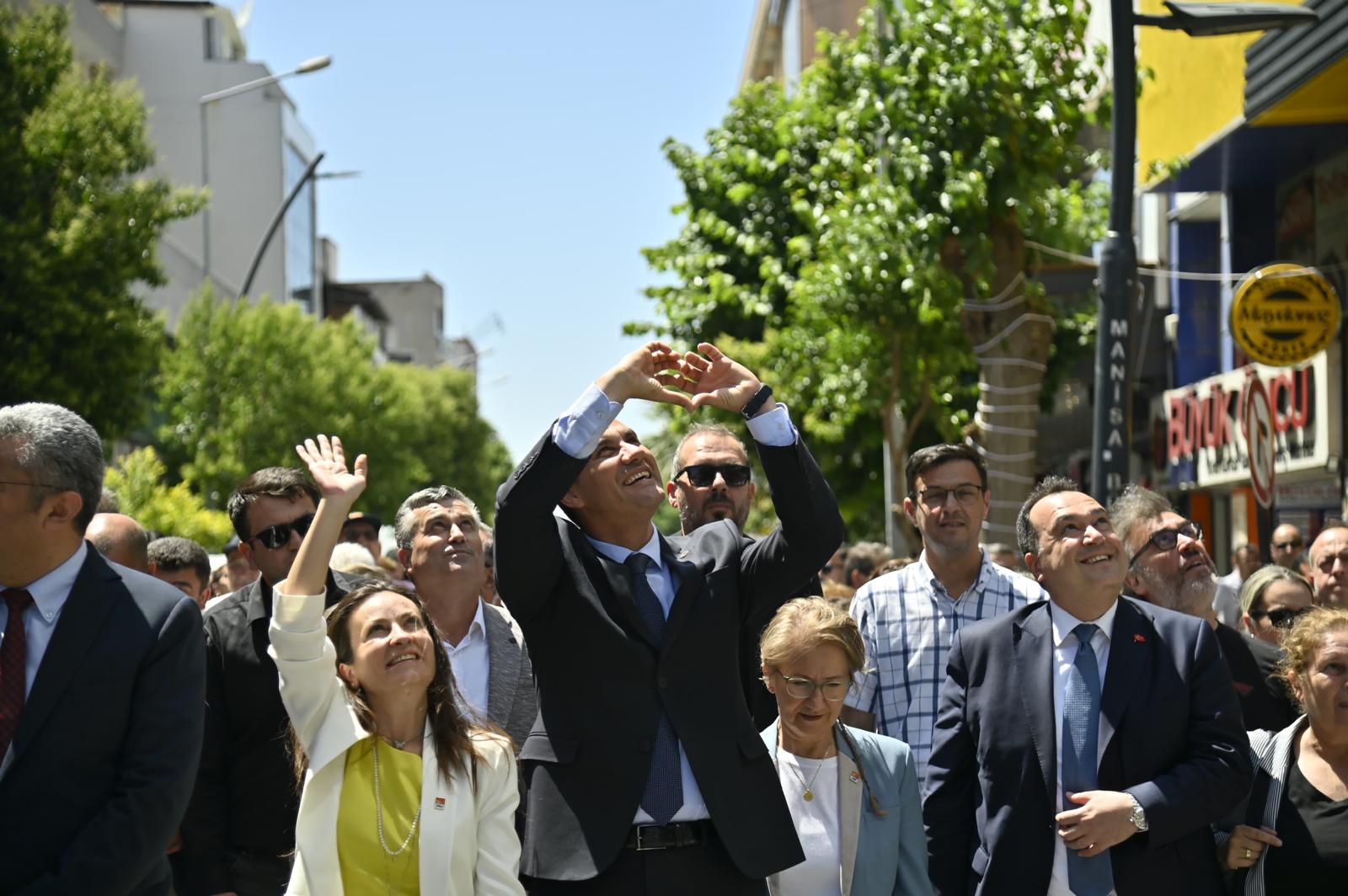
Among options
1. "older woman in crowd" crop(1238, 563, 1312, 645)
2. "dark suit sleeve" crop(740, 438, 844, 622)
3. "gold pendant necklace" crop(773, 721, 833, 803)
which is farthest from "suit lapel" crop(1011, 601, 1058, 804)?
"older woman in crowd" crop(1238, 563, 1312, 645)

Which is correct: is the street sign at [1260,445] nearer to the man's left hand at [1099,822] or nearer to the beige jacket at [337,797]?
the man's left hand at [1099,822]

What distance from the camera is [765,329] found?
1120 inches

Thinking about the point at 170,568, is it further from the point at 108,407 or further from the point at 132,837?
the point at 108,407

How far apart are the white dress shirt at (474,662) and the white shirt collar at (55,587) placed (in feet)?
5.77

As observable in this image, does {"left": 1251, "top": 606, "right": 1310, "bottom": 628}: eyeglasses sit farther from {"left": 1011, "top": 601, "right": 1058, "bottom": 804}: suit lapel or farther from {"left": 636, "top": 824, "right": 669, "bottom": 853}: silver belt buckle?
{"left": 636, "top": 824, "right": 669, "bottom": 853}: silver belt buckle

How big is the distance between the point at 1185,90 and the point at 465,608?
16407 millimetres

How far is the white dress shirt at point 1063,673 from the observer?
5309 mm

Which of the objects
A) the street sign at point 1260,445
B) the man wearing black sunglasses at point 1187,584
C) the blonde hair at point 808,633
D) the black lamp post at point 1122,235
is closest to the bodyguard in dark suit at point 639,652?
the blonde hair at point 808,633

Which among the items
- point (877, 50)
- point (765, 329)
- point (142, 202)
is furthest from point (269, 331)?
point (877, 50)

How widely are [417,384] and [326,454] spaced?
213 ft

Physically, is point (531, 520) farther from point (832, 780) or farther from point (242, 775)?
point (242, 775)

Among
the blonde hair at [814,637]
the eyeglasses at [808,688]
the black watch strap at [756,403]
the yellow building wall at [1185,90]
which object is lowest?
the eyeglasses at [808,688]

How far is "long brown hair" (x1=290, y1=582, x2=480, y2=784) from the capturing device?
4895 mm

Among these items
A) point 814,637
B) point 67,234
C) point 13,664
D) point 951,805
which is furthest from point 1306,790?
point 67,234
